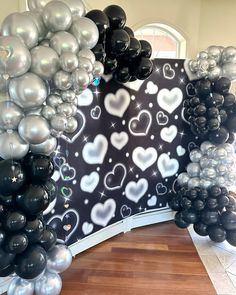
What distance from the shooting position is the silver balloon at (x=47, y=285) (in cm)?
189

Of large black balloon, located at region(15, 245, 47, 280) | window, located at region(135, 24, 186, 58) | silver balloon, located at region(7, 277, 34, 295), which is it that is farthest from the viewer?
window, located at region(135, 24, 186, 58)

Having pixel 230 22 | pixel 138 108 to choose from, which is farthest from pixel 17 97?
pixel 230 22

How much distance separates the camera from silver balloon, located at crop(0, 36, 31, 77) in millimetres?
1463

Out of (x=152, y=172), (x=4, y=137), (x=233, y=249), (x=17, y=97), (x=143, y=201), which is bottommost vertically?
(x=233, y=249)

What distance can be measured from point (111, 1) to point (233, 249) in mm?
3288

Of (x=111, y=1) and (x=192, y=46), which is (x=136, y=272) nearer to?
(x=111, y=1)

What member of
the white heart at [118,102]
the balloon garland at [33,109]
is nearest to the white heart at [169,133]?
the white heart at [118,102]

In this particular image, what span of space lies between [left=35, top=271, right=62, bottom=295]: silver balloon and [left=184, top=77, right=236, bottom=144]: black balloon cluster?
82.5 inches

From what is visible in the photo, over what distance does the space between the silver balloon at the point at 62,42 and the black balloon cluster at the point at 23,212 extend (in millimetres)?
646

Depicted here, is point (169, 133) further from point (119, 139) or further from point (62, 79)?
point (62, 79)

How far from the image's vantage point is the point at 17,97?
61.3 inches

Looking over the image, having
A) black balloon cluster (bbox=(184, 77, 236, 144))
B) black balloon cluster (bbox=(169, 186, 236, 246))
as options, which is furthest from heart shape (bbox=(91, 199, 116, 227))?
black balloon cluster (bbox=(184, 77, 236, 144))

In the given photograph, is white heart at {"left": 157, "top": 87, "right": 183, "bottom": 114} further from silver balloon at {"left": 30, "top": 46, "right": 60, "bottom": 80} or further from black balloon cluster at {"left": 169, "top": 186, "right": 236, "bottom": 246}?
silver balloon at {"left": 30, "top": 46, "right": 60, "bottom": 80}

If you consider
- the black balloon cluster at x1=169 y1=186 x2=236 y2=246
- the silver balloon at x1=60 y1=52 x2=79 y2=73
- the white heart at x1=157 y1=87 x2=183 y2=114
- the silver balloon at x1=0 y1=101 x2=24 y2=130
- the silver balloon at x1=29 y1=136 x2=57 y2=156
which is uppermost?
the silver balloon at x1=60 y1=52 x2=79 y2=73
